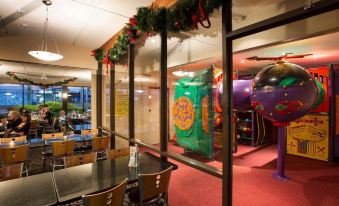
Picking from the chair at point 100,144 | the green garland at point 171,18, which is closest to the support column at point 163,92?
the green garland at point 171,18

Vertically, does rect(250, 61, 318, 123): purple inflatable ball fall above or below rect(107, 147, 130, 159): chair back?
above

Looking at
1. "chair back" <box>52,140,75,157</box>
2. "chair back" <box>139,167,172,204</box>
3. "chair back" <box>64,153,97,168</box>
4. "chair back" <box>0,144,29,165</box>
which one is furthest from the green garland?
"chair back" <box>0,144,29,165</box>

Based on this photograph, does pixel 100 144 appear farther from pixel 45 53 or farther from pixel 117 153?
pixel 45 53

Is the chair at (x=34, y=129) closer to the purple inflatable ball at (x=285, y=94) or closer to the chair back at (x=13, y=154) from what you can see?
the chair back at (x=13, y=154)

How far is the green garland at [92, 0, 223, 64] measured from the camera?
2066 millimetres

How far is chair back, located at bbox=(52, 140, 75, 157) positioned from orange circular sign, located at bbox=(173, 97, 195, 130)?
2296 mm

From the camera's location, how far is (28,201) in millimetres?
1582

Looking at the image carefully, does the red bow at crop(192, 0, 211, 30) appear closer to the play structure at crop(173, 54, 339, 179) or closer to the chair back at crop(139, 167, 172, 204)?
the play structure at crop(173, 54, 339, 179)

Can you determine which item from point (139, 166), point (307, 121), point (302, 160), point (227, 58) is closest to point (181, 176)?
point (139, 166)

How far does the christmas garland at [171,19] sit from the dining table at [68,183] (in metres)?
1.76

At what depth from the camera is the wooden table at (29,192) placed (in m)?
1.58

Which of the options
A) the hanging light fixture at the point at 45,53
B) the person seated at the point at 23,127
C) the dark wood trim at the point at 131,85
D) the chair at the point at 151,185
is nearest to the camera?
the chair at the point at 151,185

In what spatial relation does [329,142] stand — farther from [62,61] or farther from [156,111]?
[62,61]

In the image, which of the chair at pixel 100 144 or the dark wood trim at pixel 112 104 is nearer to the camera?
the chair at pixel 100 144
